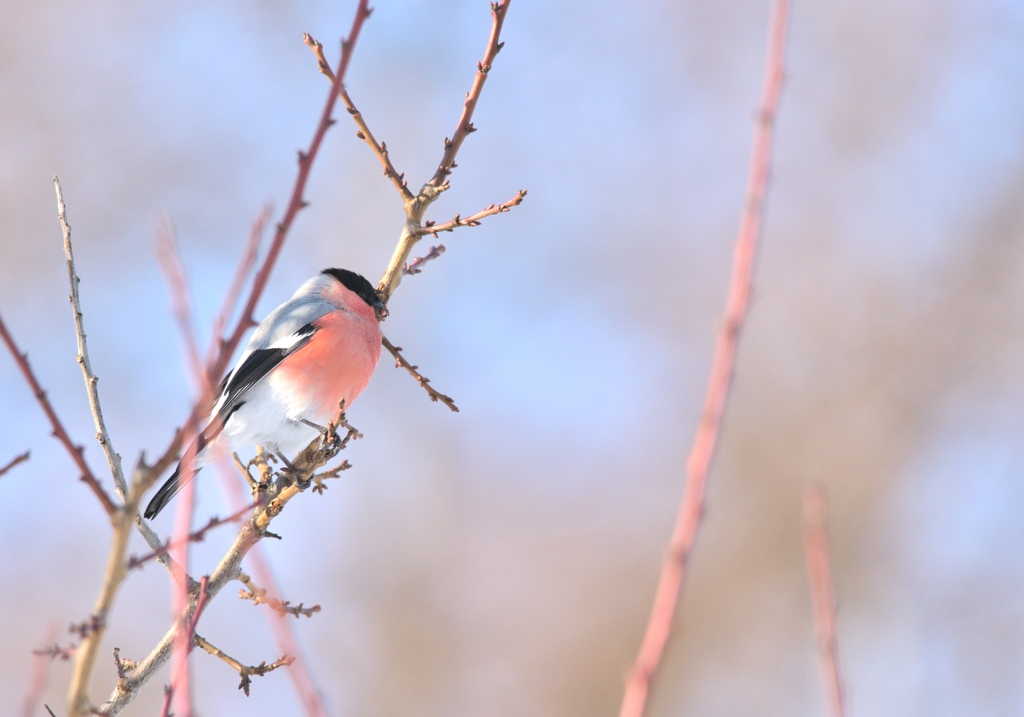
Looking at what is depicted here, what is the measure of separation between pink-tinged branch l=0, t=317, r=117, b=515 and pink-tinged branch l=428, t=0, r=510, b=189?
1186mm

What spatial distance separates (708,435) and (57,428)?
2.26 ft

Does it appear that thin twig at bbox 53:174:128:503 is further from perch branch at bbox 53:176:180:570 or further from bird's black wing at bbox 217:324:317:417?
bird's black wing at bbox 217:324:317:417

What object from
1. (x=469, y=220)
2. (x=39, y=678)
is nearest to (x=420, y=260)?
(x=469, y=220)

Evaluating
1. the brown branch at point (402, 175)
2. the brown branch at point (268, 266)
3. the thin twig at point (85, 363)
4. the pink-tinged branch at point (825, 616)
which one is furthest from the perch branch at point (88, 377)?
the pink-tinged branch at point (825, 616)

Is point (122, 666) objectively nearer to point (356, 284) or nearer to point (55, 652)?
point (55, 652)

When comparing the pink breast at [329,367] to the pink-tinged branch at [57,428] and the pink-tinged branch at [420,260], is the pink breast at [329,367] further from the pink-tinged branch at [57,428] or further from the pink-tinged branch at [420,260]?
the pink-tinged branch at [57,428]

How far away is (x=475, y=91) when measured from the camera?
1.91 meters

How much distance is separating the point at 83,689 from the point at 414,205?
4.98ft

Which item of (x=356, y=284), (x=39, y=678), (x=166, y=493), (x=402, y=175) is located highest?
(x=356, y=284)

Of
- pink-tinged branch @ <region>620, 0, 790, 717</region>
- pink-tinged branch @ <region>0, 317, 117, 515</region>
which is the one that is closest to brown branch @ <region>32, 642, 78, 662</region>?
pink-tinged branch @ <region>0, 317, 117, 515</region>

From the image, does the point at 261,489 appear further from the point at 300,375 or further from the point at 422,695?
the point at 422,695

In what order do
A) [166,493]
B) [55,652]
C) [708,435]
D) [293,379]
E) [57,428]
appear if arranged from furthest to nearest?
1. [293,379]
2. [166,493]
3. [55,652]
4. [57,428]
5. [708,435]

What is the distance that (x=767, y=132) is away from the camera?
81 cm

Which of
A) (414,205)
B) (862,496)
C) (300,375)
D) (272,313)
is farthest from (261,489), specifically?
(862,496)
